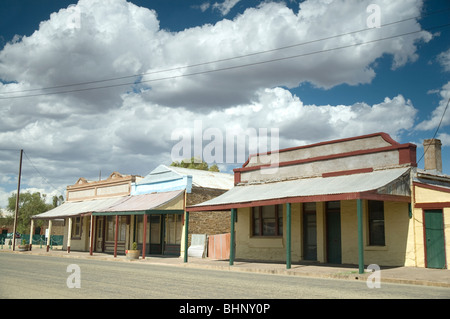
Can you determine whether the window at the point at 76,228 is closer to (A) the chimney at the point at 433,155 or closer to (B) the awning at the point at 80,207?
(B) the awning at the point at 80,207

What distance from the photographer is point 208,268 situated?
18.7m

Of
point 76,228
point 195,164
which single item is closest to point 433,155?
point 76,228

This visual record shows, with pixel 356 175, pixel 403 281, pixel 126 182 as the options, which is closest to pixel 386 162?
pixel 356 175

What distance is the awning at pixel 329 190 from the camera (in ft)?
51.1

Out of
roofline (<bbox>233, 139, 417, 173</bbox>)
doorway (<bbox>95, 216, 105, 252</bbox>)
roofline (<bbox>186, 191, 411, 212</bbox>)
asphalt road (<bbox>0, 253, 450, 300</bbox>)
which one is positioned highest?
roofline (<bbox>233, 139, 417, 173</bbox>)

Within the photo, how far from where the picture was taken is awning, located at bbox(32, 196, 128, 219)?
3088cm

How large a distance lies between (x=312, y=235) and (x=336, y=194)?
5042mm

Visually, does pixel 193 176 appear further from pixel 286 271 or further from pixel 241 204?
pixel 286 271

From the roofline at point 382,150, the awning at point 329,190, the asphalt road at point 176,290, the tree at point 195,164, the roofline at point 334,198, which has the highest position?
the tree at point 195,164

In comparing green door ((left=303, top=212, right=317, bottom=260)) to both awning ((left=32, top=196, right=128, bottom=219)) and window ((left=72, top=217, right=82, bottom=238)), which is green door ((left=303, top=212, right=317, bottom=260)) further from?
window ((left=72, top=217, right=82, bottom=238))

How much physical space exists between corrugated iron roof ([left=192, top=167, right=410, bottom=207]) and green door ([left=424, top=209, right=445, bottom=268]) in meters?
1.77

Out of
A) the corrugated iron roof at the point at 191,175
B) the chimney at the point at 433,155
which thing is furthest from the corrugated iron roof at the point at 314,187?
the corrugated iron roof at the point at 191,175

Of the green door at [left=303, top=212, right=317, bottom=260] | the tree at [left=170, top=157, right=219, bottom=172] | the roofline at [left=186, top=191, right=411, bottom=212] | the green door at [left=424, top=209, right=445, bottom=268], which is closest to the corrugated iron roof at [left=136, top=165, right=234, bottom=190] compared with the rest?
the roofline at [left=186, top=191, right=411, bottom=212]

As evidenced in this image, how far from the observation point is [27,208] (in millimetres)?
82188
